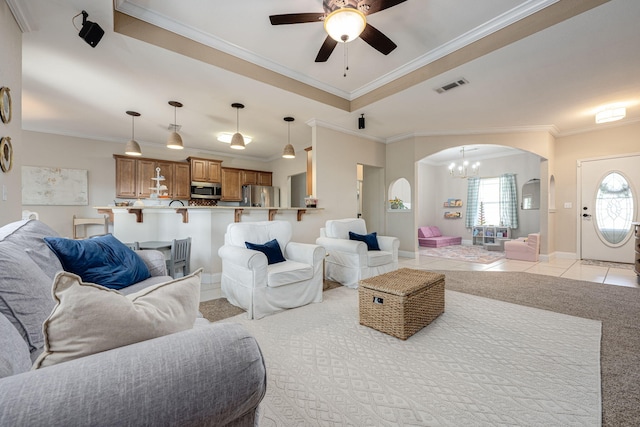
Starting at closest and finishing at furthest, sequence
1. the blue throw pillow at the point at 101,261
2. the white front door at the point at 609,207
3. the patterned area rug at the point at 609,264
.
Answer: the blue throw pillow at the point at 101,261
the patterned area rug at the point at 609,264
the white front door at the point at 609,207

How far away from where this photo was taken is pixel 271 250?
3025mm

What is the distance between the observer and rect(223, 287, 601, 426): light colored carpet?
1403 millimetres

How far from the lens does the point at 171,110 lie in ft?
14.8

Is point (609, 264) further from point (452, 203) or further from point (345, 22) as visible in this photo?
point (345, 22)

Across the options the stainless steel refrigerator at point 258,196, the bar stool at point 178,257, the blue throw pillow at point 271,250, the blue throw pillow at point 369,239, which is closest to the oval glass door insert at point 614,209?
the blue throw pillow at point 369,239

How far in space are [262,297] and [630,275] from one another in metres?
5.58

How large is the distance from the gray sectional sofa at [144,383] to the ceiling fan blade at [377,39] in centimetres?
262

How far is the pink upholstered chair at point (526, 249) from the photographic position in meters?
5.56

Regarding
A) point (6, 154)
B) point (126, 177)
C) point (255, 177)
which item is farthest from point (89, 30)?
point (255, 177)

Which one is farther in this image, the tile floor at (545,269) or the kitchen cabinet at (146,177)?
the kitchen cabinet at (146,177)

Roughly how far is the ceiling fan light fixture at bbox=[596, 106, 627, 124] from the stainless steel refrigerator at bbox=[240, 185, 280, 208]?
6783 millimetres

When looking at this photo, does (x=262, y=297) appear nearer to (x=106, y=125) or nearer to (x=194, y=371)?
(x=194, y=371)

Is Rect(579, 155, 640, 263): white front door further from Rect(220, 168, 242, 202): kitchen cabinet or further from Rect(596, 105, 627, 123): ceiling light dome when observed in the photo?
Rect(220, 168, 242, 202): kitchen cabinet

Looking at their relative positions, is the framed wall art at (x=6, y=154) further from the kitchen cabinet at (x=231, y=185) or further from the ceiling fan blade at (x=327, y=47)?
the kitchen cabinet at (x=231, y=185)
